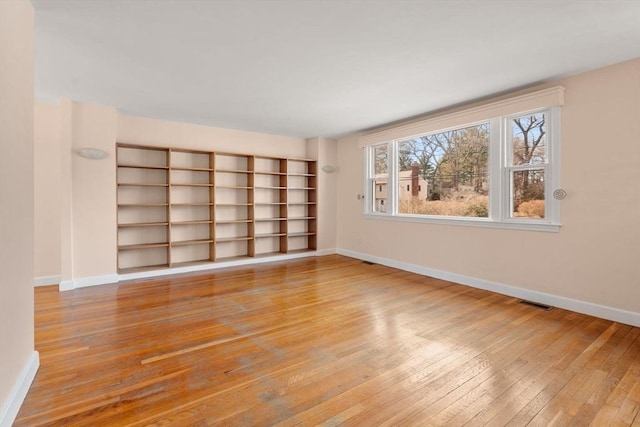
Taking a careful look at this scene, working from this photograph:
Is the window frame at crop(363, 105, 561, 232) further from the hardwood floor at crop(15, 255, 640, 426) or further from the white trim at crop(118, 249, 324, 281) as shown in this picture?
the white trim at crop(118, 249, 324, 281)

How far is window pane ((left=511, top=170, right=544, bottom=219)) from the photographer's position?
3.61m

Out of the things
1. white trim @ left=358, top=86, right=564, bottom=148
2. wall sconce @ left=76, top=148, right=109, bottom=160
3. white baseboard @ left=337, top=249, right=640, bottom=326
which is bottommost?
white baseboard @ left=337, top=249, right=640, bottom=326

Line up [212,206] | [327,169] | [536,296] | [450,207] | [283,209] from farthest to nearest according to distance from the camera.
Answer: [327,169]
[283,209]
[212,206]
[450,207]
[536,296]

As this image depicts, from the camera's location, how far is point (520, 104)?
361 centimetres

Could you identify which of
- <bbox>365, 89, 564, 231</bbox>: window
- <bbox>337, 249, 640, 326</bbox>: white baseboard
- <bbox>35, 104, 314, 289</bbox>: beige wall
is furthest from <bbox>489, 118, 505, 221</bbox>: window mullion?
<bbox>35, 104, 314, 289</bbox>: beige wall

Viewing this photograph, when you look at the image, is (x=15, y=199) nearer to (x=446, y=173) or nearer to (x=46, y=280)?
(x=46, y=280)

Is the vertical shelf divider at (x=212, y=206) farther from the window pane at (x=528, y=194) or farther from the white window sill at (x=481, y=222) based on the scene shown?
the window pane at (x=528, y=194)

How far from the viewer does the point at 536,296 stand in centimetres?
359

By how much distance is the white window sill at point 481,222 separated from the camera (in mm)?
3514

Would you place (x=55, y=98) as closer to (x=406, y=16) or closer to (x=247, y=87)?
(x=247, y=87)

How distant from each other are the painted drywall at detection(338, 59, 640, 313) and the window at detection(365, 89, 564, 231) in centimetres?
16

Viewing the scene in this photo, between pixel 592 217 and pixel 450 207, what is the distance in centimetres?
169

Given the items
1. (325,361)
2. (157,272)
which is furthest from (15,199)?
(157,272)

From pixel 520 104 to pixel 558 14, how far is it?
61.4 inches
